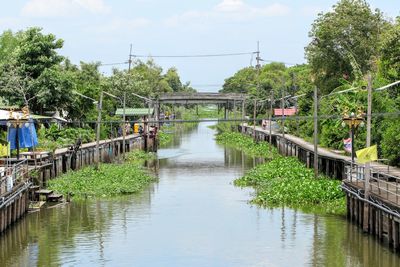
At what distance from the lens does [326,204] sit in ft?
123

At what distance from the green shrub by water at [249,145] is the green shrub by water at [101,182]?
900 inches

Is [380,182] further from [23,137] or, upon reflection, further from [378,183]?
[23,137]

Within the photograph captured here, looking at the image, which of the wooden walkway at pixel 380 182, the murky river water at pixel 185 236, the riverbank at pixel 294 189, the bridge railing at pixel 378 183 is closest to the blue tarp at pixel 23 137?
the murky river water at pixel 185 236

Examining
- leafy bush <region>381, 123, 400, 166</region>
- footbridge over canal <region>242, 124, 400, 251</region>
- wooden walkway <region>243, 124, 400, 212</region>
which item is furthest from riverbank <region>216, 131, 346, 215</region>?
leafy bush <region>381, 123, 400, 166</region>

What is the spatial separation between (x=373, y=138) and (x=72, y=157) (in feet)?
65.0

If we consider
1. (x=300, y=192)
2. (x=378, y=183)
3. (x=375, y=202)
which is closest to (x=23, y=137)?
(x=300, y=192)

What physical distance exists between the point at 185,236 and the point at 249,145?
53.9m

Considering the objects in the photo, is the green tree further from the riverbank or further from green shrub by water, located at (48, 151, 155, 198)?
green shrub by water, located at (48, 151, 155, 198)

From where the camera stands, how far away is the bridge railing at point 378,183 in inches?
1088

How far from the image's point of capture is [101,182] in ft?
145

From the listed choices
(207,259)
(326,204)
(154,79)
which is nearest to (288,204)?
(326,204)

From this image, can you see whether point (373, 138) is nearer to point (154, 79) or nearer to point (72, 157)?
point (72, 157)

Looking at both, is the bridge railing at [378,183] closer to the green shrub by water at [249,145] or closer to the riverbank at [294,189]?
the riverbank at [294,189]

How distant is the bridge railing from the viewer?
1088 inches
